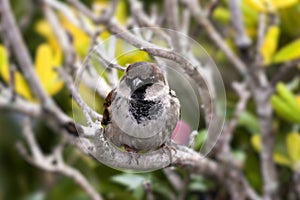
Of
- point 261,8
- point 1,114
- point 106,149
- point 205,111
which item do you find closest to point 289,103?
point 261,8

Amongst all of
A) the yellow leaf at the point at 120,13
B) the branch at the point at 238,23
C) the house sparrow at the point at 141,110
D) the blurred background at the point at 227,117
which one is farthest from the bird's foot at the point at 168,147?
the yellow leaf at the point at 120,13

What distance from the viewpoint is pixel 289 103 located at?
1072 mm

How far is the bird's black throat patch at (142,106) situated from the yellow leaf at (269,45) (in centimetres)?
59

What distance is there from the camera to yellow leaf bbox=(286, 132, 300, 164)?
1.09 m

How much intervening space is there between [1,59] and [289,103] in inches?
22.5

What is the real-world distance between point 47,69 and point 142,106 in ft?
2.29

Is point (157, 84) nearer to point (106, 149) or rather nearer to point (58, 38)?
point (106, 149)

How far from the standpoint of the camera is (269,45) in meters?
1.14

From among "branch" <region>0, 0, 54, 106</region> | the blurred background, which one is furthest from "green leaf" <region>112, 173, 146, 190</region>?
"branch" <region>0, 0, 54, 106</region>

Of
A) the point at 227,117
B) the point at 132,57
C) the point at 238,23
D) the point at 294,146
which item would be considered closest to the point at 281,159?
the point at 294,146

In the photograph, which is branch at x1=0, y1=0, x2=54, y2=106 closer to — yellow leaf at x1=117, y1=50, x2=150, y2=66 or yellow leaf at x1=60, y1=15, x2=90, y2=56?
yellow leaf at x1=60, y1=15, x2=90, y2=56

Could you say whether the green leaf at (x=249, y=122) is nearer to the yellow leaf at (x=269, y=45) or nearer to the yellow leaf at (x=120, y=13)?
the yellow leaf at (x=269, y=45)

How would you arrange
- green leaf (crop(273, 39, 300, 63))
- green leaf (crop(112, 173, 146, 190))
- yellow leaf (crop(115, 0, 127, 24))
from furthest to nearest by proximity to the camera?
yellow leaf (crop(115, 0, 127, 24)) → green leaf (crop(273, 39, 300, 63)) → green leaf (crop(112, 173, 146, 190))

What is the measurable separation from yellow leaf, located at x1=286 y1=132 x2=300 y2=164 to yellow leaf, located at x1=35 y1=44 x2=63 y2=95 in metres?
0.48
